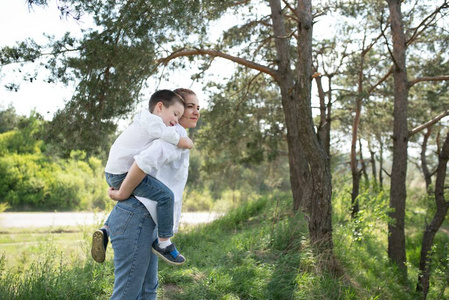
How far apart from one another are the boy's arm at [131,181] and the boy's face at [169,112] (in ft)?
1.27

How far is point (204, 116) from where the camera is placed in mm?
12164

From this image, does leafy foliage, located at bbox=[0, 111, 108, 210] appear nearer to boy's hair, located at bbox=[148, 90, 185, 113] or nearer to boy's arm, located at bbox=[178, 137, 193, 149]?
boy's hair, located at bbox=[148, 90, 185, 113]

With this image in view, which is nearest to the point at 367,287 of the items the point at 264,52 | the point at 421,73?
the point at 264,52

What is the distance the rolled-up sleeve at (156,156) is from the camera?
2.28 meters

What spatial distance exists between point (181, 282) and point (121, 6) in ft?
14.5

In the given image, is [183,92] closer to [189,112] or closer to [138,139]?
[189,112]

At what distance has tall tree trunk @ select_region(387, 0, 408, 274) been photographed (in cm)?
907

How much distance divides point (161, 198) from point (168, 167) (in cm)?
24

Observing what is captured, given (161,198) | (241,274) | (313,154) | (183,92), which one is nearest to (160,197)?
(161,198)

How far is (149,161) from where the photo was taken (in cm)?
228

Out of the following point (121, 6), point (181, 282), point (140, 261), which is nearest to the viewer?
point (140, 261)

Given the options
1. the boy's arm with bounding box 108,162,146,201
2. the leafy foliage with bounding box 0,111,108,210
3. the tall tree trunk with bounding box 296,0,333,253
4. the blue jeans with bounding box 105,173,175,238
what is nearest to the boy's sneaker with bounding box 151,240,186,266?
the blue jeans with bounding box 105,173,175,238

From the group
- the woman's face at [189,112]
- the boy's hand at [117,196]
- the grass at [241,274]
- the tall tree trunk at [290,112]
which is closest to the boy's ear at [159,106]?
the woman's face at [189,112]

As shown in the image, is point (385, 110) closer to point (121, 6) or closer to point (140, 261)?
point (121, 6)
